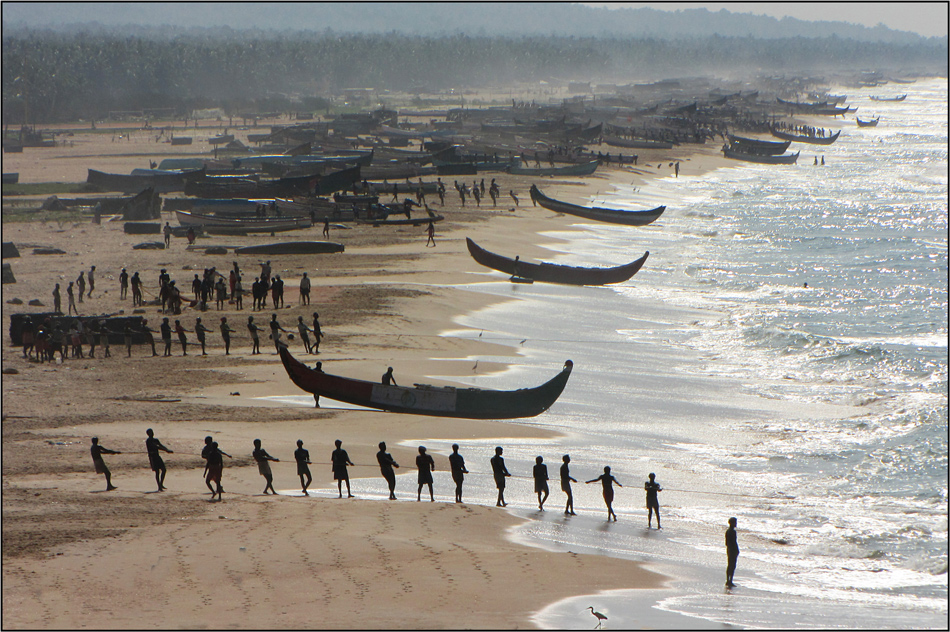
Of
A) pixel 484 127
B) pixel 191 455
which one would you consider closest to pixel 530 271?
pixel 191 455

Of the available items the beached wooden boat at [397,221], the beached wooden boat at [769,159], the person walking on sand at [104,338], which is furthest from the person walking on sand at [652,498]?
the beached wooden boat at [769,159]

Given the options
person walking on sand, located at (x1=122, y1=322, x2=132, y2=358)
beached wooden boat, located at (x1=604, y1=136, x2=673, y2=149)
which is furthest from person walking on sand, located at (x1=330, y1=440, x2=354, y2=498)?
beached wooden boat, located at (x1=604, y1=136, x2=673, y2=149)

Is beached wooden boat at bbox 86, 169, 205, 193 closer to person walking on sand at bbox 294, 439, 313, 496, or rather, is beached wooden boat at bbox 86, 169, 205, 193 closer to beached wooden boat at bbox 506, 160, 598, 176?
beached wooden boat at bbox 506, 160, 598, 176

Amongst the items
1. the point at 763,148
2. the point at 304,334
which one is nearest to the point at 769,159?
the point at 763,148

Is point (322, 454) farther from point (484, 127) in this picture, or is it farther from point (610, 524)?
point (484, 127)

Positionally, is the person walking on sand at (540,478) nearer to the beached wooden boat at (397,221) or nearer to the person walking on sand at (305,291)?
the person walking on sand at (305,291)
